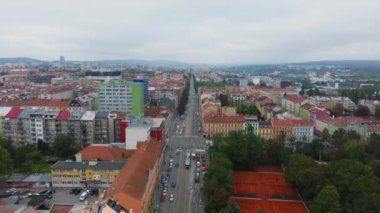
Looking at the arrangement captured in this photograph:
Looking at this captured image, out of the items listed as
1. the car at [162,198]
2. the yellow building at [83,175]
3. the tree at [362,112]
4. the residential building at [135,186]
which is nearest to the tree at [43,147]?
the yellow building at [83,175]

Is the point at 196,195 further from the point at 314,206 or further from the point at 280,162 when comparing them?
the point at 280,162

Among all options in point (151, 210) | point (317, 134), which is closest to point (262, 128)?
point (317, 134)

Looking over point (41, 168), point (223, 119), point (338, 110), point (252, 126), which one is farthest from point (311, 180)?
point (338, 110)

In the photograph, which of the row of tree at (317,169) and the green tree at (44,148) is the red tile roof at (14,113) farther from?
the row of tree at (317,169)

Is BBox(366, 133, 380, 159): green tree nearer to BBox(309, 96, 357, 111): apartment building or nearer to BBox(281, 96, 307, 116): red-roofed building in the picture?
BBox(281, 96, 307, 116): red-roofed building

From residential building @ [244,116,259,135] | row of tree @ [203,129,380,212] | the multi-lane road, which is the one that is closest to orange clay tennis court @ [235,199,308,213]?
row of tree @ [203,129,380,212]

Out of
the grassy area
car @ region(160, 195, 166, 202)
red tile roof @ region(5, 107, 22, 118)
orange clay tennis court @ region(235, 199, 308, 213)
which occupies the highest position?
red tile roof @ region(5, 107, 22, 118)
